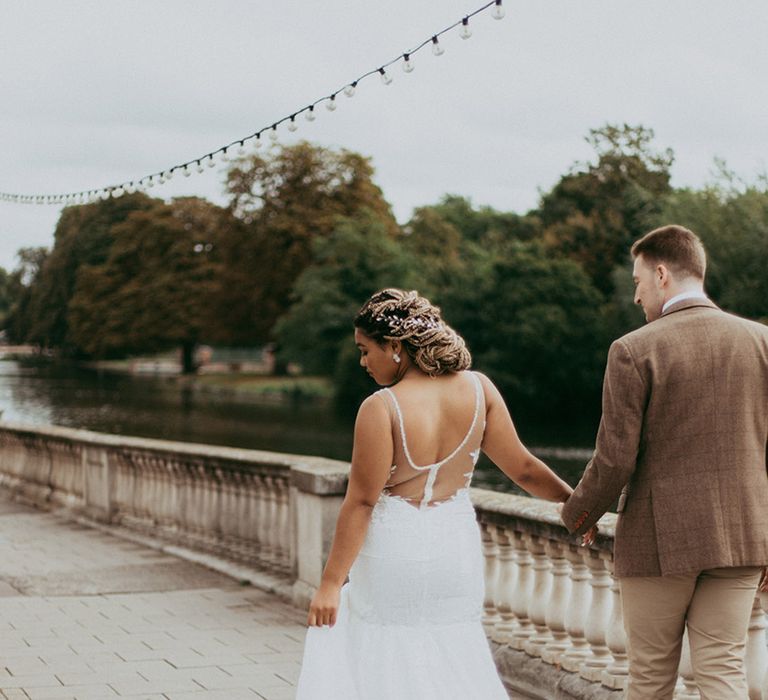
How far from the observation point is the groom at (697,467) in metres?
3.21

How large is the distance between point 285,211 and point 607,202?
50.0ft

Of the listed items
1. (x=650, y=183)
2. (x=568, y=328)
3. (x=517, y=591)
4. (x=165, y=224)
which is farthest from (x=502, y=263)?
(x=517, y=591)

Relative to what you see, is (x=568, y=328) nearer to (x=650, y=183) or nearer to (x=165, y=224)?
(x=650, y=183)

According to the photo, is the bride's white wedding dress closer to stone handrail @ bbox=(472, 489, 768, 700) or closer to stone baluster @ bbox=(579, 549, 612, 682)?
stone handrail @ bbox=(472, 489, 768, 700)

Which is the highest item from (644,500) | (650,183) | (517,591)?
(650,183)

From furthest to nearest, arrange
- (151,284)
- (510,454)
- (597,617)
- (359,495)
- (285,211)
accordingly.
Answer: (151,284) → (285,211) → (597,617) → (510,454) → (359,495)

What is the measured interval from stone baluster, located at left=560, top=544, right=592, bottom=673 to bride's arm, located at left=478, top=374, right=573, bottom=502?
118 cm

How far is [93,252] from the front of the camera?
81812mm

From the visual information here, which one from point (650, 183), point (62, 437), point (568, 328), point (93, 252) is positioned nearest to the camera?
point (62, 437)

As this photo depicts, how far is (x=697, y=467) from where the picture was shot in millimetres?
3229

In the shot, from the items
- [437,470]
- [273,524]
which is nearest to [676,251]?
[437,470]

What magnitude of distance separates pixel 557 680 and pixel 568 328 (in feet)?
148

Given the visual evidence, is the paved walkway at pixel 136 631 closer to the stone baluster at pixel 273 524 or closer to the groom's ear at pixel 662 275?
the stone baluster at pixel 273 524

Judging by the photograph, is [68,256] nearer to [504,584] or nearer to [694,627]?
[504,584]
